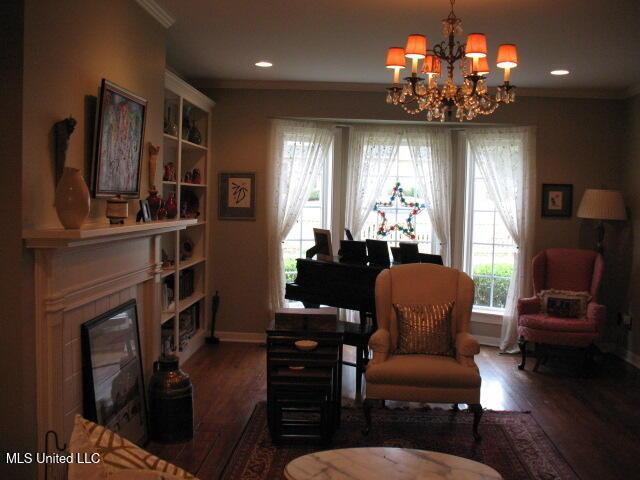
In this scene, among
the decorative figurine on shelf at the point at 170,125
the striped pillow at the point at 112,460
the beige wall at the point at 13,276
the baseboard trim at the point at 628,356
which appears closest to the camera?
the striped pillow at the point at 112,460

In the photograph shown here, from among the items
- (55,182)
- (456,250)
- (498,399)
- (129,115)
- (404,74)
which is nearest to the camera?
(55,182)

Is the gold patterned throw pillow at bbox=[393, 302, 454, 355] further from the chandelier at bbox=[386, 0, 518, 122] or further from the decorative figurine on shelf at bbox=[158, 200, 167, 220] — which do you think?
the decorative figurine on shelf at bbox=[158, 200, 167, 220]

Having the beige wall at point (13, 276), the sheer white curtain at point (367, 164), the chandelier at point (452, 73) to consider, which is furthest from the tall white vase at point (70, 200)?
the sheer white curtain at point (367, 164)

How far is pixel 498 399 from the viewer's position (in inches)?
194

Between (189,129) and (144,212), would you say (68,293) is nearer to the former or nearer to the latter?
(144,212)

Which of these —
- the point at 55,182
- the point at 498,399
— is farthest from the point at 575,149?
the point at 55,182

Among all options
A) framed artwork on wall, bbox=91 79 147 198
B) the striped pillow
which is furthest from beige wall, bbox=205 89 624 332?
the striped pillow

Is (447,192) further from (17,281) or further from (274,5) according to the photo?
(17,281)

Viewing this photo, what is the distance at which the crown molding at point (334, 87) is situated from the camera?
21.1 feet

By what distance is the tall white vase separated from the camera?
270cm

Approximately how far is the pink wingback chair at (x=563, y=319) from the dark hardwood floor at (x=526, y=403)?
1.07 ft

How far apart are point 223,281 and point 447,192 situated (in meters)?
2.61

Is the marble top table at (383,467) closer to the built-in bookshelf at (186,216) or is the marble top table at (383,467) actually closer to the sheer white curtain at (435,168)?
the built-in bookshelf at (186,216)

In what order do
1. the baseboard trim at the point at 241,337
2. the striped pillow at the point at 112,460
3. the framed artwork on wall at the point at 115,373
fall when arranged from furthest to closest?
the baseboard trim at the point at 241,337, the framed artwork on wall at the point at 115,373, the striped pillow at the point at 112,460
